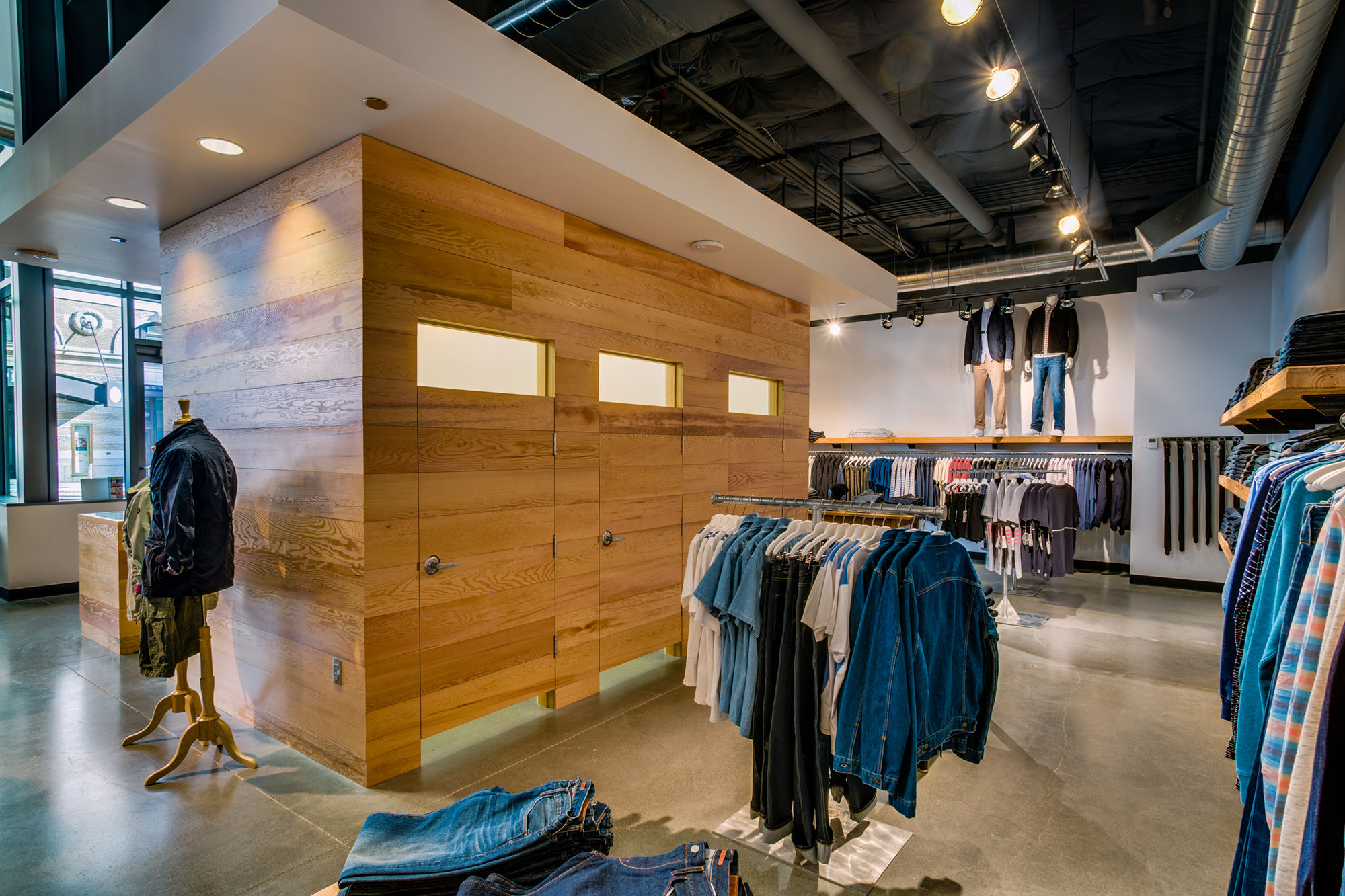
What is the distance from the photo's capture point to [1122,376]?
781cm

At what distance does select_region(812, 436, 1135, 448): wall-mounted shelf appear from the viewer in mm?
7766

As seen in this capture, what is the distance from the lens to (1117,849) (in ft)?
8.11

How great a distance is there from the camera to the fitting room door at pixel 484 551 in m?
3.10

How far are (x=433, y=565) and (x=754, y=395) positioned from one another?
10.5 feet

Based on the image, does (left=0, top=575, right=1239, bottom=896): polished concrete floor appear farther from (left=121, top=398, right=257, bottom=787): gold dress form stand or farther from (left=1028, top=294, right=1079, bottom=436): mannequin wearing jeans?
(left=1028, top=294, right=1079, bottom=436): mannequin wearing jeans

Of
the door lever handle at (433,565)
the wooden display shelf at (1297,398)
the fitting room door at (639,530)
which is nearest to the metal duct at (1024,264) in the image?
the wooden display shelf at (1297,398)

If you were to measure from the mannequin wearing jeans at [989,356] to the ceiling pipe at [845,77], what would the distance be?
3.59m

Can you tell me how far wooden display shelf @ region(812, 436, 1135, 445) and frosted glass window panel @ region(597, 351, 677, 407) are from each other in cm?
526

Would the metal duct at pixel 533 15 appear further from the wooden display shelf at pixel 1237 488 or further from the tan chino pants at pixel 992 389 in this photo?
the tan chino pants at pixel 992 389

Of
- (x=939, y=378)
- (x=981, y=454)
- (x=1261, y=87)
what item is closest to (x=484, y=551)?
(x=1261, y=87)

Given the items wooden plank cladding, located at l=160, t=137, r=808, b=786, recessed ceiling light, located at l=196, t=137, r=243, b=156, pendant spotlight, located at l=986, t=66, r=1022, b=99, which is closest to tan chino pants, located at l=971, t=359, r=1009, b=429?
pendant spotlight, located at l=986, t=66, r=1022, b=99

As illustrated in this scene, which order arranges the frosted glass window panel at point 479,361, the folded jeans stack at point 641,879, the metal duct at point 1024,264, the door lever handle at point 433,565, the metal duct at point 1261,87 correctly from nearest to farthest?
1. the folded jeans stack at point 641,879
2. the metal duct at point 1261,87
3. the door lever handle at point 433,565
4. the frosted glass window panel at point 479,361
5. the metal duct at point 1024,264

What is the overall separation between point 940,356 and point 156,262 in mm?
8551

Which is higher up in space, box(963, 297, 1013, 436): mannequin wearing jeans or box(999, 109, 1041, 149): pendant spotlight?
box(999, 109, 1041, 149): pendant spotlight
